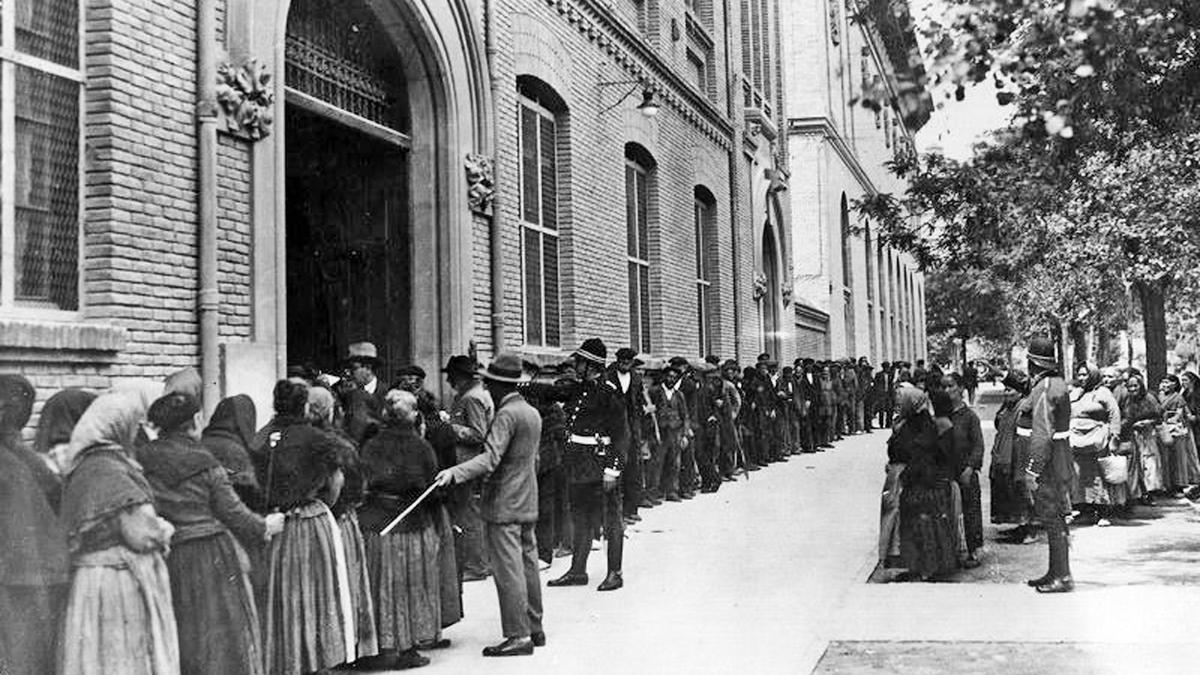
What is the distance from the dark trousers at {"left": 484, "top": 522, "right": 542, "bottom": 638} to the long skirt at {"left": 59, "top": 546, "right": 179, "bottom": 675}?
222cm

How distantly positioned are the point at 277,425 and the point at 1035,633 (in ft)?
14.5

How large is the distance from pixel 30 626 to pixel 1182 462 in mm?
13388

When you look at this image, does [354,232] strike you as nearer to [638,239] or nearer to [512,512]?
[512,512]

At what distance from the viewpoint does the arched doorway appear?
37.6 ft

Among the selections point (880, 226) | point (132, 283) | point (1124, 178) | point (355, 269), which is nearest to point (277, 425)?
point (132, 283)

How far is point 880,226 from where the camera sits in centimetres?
1898

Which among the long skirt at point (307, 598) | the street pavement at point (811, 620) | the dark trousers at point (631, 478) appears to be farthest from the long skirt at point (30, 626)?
the dark trousers at point (631, 478)

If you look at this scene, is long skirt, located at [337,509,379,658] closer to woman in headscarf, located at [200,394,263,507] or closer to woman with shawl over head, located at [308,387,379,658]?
woman with shawl over head, located at [308,387,379,658]

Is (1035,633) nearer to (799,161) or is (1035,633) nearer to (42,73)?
(42,73)

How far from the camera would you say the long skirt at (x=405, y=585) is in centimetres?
660

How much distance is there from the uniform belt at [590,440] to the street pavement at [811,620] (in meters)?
1.05

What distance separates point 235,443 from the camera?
601 centimetres

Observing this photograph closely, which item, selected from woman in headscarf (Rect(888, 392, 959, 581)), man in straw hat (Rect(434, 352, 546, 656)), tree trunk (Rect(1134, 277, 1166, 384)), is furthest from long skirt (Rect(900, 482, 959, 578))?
tree trunk (Rect(1134, 277, 1166, 384))

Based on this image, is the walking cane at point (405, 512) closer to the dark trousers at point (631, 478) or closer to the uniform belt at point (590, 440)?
the uniform belt at point (590, 440)
